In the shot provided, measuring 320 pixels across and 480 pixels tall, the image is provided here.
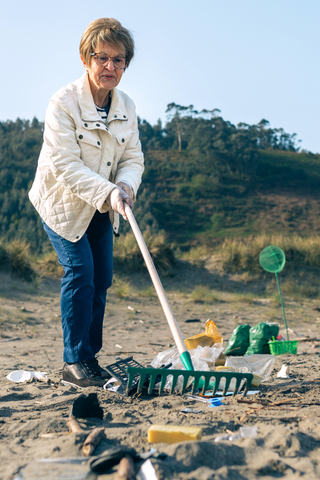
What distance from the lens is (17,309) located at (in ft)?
21.3

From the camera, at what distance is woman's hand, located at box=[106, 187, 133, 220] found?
2.52 meters

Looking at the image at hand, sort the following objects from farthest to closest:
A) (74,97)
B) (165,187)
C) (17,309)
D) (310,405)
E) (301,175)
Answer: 1. (301,175)
2. (165,187)
3. (17,309)
4. (74,97)
5. (310,405)

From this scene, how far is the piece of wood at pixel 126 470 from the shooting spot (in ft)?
4.28

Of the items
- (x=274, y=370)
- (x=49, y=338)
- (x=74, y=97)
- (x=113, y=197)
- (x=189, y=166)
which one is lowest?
(x=49, y=338)

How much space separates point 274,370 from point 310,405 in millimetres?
1105

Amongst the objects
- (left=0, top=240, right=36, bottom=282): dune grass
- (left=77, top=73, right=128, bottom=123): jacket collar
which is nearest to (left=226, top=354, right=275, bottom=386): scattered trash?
(left=77, top=73, right=128, bottom=123): jacket collar

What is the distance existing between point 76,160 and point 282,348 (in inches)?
108

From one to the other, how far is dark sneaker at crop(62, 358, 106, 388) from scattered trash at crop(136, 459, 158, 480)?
130cm

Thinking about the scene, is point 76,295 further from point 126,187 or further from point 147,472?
point 147,472

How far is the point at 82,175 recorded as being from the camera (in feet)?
8.54

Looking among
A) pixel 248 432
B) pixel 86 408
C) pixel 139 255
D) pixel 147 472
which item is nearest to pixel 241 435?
pixel 248 432

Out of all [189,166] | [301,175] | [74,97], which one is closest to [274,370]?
[74,97]

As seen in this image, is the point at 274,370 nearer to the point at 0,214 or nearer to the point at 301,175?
the point at 0,214

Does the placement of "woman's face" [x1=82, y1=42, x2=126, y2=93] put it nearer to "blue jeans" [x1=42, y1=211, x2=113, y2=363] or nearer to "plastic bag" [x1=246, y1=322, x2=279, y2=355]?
"blue jeans" [x1=42, y1=211, x2=113, y2=363]
